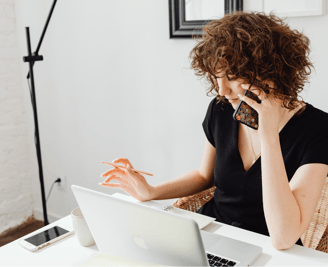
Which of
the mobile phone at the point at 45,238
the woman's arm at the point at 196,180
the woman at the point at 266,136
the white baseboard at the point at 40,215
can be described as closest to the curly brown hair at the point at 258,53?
the woman at the point at 266,136

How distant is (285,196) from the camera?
1005 millimetres

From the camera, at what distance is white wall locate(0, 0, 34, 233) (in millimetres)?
2508

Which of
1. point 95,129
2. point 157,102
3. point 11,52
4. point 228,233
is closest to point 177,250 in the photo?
point 228,233

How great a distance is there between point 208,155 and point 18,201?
1.81 m

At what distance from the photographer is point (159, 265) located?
831mm

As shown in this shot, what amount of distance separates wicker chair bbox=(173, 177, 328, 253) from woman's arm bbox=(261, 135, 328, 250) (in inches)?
15.1

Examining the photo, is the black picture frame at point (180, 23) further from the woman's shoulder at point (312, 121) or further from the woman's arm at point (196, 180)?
the woman's shoulder at point (312, 121)

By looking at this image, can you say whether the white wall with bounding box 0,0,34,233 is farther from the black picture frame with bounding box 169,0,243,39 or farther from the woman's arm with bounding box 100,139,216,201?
the woman's arm with bounding box 100,139,216,201

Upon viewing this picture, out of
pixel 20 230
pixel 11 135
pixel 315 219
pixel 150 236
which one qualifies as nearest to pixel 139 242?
pixel 150 236

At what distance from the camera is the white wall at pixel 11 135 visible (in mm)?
2508

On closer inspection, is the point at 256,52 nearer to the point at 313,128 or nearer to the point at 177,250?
the point at 313,128

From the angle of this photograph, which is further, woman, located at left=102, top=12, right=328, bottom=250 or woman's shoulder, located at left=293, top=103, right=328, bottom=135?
woman's shoulder, located at left=293, top=103, right=328, bottom=135

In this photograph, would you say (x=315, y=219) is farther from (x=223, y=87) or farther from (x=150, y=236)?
(x=150, y=236)

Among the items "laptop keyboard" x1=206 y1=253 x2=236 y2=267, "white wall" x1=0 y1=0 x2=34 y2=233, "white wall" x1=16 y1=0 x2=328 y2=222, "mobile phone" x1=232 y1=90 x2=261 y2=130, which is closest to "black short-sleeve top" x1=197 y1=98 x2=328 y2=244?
"mobile phone" x1=232 y1=90 x2=261 y2=130
